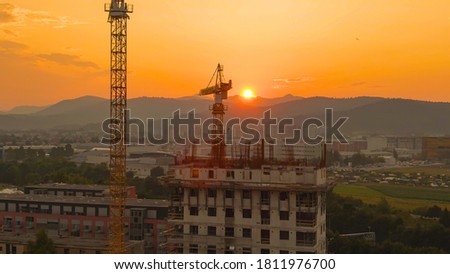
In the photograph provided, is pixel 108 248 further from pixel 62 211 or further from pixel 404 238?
pixel 404 238

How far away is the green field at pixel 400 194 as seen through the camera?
18700 millimetres

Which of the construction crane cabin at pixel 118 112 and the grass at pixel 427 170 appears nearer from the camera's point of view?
the construction crane cabin at pixel 118 112

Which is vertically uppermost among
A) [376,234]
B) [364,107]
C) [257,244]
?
[364,107]

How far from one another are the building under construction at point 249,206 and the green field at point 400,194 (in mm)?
11299

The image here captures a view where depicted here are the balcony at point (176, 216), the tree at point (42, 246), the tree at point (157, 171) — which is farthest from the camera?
the tree at point (157, 171)

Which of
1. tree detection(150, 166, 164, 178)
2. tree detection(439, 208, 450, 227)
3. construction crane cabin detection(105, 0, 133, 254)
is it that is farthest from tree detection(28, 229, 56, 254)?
tree detection(150, 166, 164, 178)

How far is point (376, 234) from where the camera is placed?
12656mm

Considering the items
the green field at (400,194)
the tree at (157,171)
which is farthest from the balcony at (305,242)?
the tree at (157,171)

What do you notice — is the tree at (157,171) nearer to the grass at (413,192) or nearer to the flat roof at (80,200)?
the grass at (413,192)

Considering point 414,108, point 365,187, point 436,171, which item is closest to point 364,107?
point 414,108

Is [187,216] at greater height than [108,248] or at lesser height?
greater

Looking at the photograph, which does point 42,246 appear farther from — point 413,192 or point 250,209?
point 413,192

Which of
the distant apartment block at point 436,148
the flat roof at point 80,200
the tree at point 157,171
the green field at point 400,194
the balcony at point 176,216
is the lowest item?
the green field at point 400,194

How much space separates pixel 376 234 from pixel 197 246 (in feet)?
22.3
